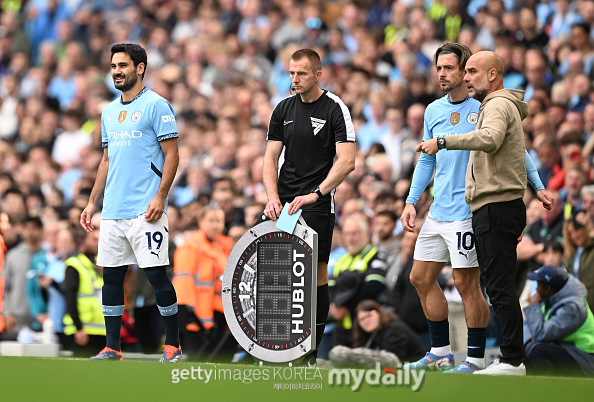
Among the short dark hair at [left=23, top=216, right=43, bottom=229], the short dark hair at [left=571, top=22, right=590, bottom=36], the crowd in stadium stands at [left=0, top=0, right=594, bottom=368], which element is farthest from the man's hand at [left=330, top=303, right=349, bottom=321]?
the short dark hair at [left=571, top=22, right=590, bottom=36]

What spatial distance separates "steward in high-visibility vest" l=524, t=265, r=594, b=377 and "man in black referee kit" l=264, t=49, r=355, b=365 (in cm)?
197

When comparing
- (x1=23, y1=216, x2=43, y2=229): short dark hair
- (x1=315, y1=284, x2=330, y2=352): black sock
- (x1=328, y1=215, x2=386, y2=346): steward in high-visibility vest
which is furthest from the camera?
(x1=23, y1=216, x2=43, y2=229): short dark hair

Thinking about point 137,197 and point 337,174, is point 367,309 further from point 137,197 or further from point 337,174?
point 137,197

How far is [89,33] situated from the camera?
666 inches

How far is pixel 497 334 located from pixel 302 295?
3.33m

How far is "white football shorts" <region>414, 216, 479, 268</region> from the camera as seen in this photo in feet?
20.6

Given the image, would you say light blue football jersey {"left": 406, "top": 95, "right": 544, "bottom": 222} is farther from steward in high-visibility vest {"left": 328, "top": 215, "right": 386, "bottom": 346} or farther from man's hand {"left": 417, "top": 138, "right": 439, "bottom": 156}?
steward in high-visibility vest {"left": 328, "top": 215, "right": 386, "bottom": 346}

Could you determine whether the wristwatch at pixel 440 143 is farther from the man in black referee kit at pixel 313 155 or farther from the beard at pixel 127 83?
the beard at pixel 127 83

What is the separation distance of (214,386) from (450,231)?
1844 mm

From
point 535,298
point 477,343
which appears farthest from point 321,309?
point 535,298

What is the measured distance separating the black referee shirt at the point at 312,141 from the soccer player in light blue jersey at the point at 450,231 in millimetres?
622

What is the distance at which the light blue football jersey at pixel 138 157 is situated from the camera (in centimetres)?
665

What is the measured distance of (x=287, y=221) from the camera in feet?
20.2

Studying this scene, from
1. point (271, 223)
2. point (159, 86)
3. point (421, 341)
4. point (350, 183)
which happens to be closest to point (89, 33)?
point (159, 86)
